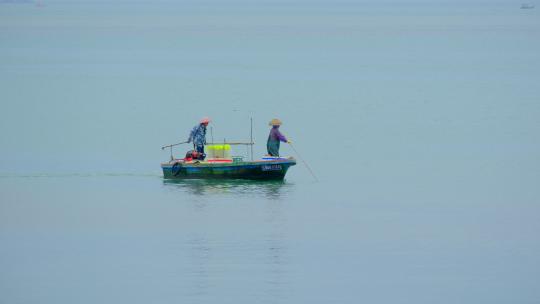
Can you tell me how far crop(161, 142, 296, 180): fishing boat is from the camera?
32625 mm

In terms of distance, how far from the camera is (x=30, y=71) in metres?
82.1

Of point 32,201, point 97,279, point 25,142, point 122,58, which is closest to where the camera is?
point 97,279

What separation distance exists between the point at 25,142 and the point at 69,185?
10005 millimetres

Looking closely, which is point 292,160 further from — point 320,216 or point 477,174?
point 477,174

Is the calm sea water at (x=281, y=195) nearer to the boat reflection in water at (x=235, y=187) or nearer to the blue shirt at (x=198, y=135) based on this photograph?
the boat reflection in water at (x=235, y=187)

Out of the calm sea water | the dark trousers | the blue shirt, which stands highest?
the blue shirt

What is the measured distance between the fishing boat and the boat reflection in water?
0.13 meters

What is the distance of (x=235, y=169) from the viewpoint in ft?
107

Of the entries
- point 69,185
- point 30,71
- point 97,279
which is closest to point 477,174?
point 69,185

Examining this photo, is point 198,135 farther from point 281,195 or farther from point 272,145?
point 281,195

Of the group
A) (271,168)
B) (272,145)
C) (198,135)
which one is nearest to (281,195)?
(271,168)

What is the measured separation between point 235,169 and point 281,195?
1.36 meters

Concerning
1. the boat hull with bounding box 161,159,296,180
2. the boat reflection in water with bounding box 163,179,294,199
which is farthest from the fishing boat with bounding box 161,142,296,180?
the boat reflection in water with bounding box 163,179,294,199

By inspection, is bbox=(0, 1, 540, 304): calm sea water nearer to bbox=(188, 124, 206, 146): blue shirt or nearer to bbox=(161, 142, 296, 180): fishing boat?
bbox=(161, 142, 296, 180): fishing boat
